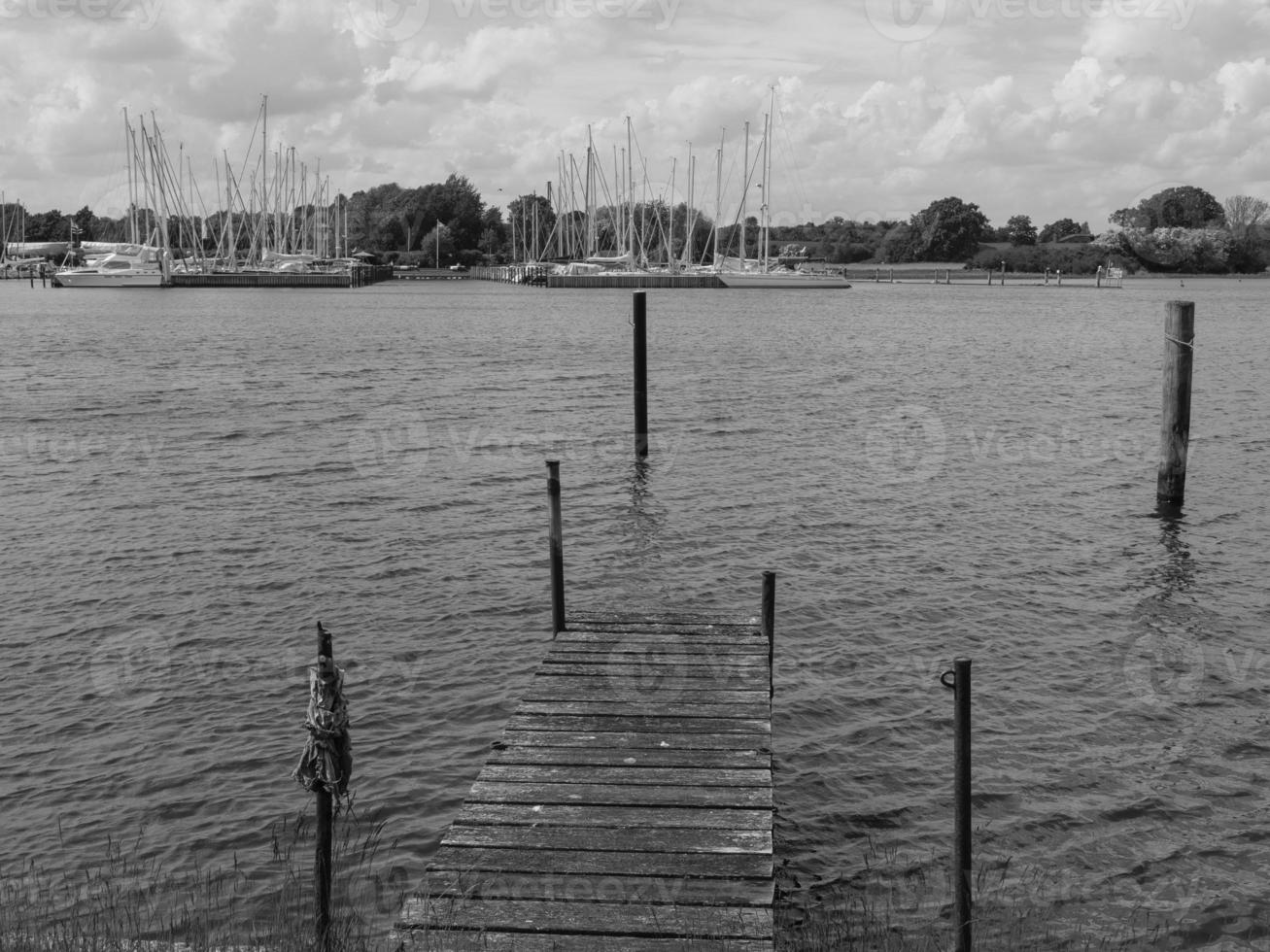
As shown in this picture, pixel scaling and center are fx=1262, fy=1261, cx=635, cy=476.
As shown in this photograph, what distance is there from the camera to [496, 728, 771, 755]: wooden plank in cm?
1109

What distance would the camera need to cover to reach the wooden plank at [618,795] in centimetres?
996

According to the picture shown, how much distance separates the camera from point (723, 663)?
13.4m

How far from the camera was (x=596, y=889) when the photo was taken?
8.70 meters

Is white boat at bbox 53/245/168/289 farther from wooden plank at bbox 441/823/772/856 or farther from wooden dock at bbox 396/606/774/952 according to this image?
wooden plank at bbox 441/823/772/856

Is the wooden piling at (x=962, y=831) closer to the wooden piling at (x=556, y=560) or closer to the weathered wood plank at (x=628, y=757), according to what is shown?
the weathered wood plank at (x=628, y=757)

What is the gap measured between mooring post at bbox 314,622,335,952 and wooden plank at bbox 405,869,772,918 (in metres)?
0.85

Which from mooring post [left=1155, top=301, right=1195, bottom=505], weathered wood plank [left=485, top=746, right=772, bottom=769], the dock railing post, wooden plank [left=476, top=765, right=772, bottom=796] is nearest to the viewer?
the dock railing post

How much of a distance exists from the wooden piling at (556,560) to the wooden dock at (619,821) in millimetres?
1447

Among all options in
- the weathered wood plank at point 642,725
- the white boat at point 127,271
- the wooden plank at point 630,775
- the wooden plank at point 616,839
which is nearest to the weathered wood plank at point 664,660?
the weathered wood plank at point 642,725

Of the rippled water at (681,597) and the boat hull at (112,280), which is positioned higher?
the boat hull at (112,280)

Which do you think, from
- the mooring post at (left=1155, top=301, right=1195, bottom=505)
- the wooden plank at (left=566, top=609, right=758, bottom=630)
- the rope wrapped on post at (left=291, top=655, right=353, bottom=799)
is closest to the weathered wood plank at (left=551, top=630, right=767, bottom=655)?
the wooden plank at (left=566, top=609, right=758, bottom=630)

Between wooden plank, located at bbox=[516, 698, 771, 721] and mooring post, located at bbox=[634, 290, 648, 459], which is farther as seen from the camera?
mooring post, located at bbox=[634, 290, 648, 459]

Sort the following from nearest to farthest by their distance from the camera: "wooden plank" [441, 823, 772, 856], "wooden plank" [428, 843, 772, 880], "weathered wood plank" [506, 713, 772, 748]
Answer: "wooden plank" [428, 843, 772, 880] → "wooden plank" [441, 823, 772, 856] → "weathered wood plank" [506, 713, 772, 748]

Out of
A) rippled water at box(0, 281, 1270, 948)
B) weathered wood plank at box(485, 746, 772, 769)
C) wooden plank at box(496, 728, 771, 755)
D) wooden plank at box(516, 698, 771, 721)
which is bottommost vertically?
rippled water at box(0, 281, 1270, 948)
